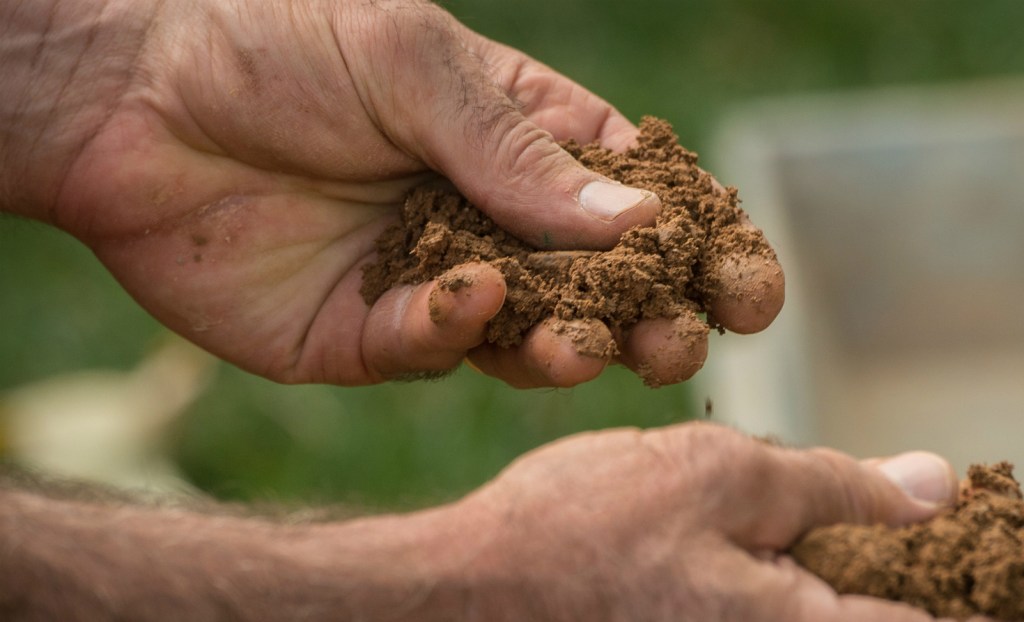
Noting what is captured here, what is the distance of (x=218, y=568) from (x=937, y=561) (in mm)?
864

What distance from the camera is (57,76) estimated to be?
1891mm

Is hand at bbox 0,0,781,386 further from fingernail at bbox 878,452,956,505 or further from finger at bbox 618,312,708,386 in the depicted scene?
fingernail at bbox 878,452,956,505

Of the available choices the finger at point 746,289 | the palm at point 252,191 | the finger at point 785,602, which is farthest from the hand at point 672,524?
the palm at point 252,191

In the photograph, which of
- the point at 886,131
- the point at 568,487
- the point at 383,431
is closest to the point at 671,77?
the point at 886,131

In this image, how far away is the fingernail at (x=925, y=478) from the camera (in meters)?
1.46

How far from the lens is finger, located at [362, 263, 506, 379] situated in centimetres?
153

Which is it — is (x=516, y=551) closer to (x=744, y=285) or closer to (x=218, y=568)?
(x=218, y=568)

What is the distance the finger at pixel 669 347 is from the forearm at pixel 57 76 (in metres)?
1.01

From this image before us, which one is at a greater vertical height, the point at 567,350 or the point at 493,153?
the point at 493,153

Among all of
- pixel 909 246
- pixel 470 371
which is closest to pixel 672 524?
pixel 470 371

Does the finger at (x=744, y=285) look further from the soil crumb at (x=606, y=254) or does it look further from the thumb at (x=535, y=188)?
the thumb at (x=535, y=188)

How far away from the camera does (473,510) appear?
1326 mm

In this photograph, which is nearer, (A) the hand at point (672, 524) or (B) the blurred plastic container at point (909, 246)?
(A) the hand at point (672, 524)

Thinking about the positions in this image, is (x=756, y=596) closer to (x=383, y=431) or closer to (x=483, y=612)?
(x=483, y=612)
